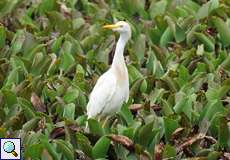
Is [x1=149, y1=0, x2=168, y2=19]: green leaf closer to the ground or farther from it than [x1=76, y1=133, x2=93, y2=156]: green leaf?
farther from it

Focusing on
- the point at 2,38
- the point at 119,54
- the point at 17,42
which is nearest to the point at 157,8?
the point at 17,42

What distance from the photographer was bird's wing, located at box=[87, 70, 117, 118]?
32.8 ft

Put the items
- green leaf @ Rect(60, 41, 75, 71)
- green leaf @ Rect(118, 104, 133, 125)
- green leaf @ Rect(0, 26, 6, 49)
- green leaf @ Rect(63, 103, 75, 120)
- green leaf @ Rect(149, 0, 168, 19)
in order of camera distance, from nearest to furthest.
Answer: green leaf @ Rect(118, 104, 133, 125) < green leaf @ Rect(63, 103, 75, 120) < green leaf @ Rect(60, 41, 75, 71) < green leaf @ Rect(0, 26, 6, 49) < green leaf @ Rect(149, 0, 168, 19)

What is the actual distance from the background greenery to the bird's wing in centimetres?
17

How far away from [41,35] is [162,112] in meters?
2.56

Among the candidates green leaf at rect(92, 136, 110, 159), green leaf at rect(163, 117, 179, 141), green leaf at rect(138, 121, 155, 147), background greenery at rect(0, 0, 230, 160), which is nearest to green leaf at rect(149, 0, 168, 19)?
background greenery at rect(0, 0, 230, 160)

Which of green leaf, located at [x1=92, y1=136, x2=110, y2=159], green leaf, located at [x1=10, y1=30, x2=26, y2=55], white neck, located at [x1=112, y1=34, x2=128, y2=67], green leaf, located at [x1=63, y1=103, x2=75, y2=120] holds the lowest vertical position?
green leaf, located at [x1=92, y1=136, x2=110, y2=159]

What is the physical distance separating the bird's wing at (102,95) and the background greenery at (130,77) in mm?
167

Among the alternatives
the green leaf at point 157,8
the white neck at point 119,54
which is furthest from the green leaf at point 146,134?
the green leaf at point 157,8

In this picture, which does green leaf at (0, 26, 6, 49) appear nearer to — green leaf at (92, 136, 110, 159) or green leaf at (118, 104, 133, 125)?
green leaf at (118, 104, 133, 125)

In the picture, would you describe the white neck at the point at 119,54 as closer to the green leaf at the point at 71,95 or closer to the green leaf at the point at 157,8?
the green leaf at the point at 71,95

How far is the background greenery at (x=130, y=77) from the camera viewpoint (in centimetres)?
970

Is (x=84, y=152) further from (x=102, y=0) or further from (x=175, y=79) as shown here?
(x=102, y=0)

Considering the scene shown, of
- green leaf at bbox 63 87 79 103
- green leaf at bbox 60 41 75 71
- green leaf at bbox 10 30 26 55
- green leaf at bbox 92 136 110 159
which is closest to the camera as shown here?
green leaf at bbox 92 136 110 159
